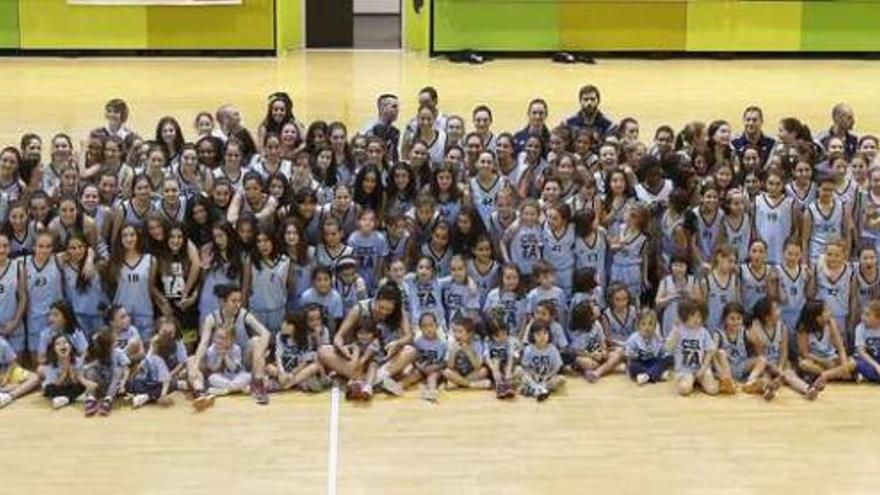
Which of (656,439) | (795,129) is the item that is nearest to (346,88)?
(795,129)

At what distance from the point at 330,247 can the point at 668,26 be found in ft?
41.5

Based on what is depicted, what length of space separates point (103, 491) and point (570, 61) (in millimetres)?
13914

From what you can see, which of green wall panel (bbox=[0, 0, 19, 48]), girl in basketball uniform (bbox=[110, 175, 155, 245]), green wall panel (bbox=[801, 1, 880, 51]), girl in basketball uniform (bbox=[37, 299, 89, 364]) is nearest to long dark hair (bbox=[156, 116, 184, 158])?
girl in basketball uniform (bbox=[110, 175, 155, 245])

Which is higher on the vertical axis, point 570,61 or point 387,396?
point 570,61

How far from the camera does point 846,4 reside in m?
20.3

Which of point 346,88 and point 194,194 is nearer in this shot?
point 194,194

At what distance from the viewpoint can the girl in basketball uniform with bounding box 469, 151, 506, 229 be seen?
9664mm

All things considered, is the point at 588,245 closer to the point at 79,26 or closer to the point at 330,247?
the point at 330,247

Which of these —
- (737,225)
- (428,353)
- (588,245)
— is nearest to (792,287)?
(737,225)

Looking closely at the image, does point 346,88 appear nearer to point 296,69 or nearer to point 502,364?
point 296,69

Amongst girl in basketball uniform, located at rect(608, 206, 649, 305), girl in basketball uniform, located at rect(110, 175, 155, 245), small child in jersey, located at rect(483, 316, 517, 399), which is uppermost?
girl in basketball uniform, located at rect(110, 175, 155, 245)

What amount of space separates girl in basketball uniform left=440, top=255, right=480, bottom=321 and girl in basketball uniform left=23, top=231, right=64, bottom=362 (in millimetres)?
2320

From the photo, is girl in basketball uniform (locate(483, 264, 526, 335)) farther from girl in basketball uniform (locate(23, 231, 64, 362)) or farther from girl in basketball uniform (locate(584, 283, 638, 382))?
girl in basketball uniform (locate(23, 231, 64, 362))

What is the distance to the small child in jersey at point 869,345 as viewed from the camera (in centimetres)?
830
